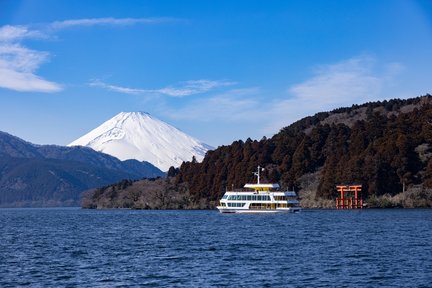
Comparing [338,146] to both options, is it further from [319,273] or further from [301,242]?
[319,273]

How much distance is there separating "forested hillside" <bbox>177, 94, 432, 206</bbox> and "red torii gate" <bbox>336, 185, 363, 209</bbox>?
2.94 meters

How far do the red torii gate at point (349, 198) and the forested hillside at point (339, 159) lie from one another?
116 inches

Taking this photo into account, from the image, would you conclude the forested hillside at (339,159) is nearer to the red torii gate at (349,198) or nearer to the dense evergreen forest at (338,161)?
the dense evergreen forest at (338,161)

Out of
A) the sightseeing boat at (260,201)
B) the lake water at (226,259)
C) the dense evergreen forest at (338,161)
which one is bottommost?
the lake water at (226,259)

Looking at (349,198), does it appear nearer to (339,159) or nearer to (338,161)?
(338,161)

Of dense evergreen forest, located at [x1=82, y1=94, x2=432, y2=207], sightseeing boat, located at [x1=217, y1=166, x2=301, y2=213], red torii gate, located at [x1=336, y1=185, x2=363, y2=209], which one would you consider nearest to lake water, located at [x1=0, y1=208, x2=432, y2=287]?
sightseeing boat, located at [x1=217, y1=166, x2=301, y2=213]

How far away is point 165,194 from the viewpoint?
650 feet

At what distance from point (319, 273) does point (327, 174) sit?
11722 cm

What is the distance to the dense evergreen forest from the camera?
5763 inches

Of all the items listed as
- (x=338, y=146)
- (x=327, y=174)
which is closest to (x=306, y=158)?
(x=338, y=146)

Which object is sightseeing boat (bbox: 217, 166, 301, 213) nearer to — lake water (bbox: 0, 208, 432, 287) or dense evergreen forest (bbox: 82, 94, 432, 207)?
dense evergreen forest (bbox: 82, 94, 432, 207)

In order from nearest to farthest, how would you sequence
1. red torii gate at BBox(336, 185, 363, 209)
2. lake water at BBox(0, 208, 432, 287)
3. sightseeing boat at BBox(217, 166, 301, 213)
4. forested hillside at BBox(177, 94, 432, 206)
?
lake water at BBox(0, 208, 432, 287)
sightseeing boat at BBox(217, 166, 301, 213)
red torii gate at BBox(336, 185, 363, 209)
forested hillside at BBox(177, 94, 432, 206)

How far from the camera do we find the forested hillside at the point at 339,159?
147 m

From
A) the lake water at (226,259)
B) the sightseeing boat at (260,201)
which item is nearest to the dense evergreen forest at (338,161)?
the sightseeing boat at (260,201)
